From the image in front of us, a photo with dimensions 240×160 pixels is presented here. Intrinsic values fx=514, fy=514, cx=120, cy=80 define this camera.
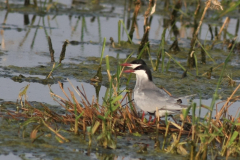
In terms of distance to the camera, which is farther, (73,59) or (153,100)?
(73,59)

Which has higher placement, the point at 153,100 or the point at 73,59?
the point at 153,100

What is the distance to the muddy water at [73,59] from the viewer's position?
15.3 feet

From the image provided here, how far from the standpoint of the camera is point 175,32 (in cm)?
1290

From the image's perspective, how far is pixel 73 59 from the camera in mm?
9250

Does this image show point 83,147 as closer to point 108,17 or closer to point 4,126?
point 4,126

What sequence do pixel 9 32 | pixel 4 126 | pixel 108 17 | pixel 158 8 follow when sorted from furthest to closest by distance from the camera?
pixel 158 8 < pixel 108 17 < pixel 9 32 < pixel 4 126

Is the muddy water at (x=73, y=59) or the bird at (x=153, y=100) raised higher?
the bird at (x=153, y=100)

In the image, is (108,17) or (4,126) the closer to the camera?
(4,126)

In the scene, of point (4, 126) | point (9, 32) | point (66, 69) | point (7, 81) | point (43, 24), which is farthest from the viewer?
point (43, 24)

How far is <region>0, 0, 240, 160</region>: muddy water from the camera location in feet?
15.3

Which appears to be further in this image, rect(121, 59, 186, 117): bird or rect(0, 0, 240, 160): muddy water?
rect(121, 59, 186, 117): bird

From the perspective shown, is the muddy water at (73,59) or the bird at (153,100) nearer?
Result: the muddy water at (73,59)

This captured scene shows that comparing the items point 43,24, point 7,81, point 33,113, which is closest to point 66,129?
point 33,113

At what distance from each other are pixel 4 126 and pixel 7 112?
31cm
